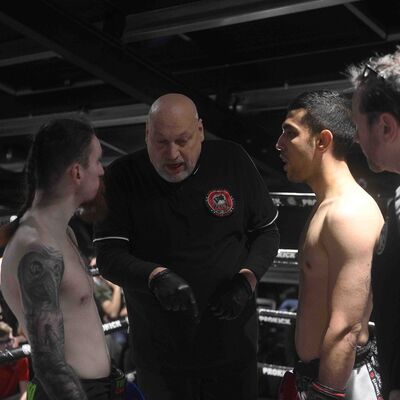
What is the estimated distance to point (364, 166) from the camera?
4.97 meters

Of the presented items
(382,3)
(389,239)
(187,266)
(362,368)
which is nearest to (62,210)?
(187,266)

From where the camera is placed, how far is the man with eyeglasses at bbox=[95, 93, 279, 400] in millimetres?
1964

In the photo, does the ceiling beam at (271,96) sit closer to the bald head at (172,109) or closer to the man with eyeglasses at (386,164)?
the bald head at (172,109)

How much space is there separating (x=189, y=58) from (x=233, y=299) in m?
3.02

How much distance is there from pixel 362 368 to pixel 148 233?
0.76m

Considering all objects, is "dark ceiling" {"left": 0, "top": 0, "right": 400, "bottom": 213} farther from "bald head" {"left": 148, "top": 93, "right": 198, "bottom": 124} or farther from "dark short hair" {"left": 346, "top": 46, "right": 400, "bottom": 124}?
"dark short hair" {"left": 346, "top": 46, "right": 400, "bottom": 124}

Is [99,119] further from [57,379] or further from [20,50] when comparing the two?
[57,379]

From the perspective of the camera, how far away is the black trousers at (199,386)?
6.42 feet

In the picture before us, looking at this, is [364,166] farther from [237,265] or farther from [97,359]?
[97,359]

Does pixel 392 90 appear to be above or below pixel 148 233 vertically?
above

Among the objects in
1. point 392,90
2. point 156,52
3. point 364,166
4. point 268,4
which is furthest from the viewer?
point 364,166

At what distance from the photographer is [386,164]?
1.32 m

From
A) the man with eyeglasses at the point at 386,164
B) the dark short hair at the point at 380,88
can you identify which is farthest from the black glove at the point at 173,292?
the dark short hair at the point at 380,88

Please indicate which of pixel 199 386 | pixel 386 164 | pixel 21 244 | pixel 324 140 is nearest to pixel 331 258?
pixel 324 140
